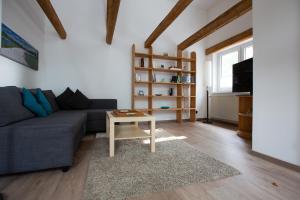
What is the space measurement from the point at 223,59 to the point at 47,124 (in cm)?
466

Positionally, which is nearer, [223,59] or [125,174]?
[125,174]

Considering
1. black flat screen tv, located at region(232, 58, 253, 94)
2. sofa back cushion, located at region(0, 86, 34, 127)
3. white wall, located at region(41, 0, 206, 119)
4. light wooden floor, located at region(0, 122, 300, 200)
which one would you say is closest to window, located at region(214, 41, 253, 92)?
black flat screen tv, located at region(232, 58, 253, 94)

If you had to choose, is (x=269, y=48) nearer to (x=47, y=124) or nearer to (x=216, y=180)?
(x=216, y=180)

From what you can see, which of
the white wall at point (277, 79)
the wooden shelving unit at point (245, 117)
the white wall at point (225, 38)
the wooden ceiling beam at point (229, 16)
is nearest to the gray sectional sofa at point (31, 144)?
the white wall at point (277, 79)

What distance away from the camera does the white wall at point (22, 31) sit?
203 cm

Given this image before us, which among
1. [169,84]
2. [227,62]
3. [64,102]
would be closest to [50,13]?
[64,102]

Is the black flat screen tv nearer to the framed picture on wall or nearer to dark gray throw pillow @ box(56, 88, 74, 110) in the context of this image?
dark gray throw pillow @ box(56, 88, 74, 110)

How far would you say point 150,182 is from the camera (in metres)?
1.27

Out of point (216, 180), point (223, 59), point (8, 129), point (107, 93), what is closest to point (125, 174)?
point (216, 180)

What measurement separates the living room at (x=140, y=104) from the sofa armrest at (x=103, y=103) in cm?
3

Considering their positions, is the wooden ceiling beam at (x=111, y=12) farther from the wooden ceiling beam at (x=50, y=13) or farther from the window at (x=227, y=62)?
the window at (x=227, y=62)

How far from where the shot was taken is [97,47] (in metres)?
3.71

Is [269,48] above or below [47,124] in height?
above

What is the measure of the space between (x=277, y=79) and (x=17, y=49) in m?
3.54
